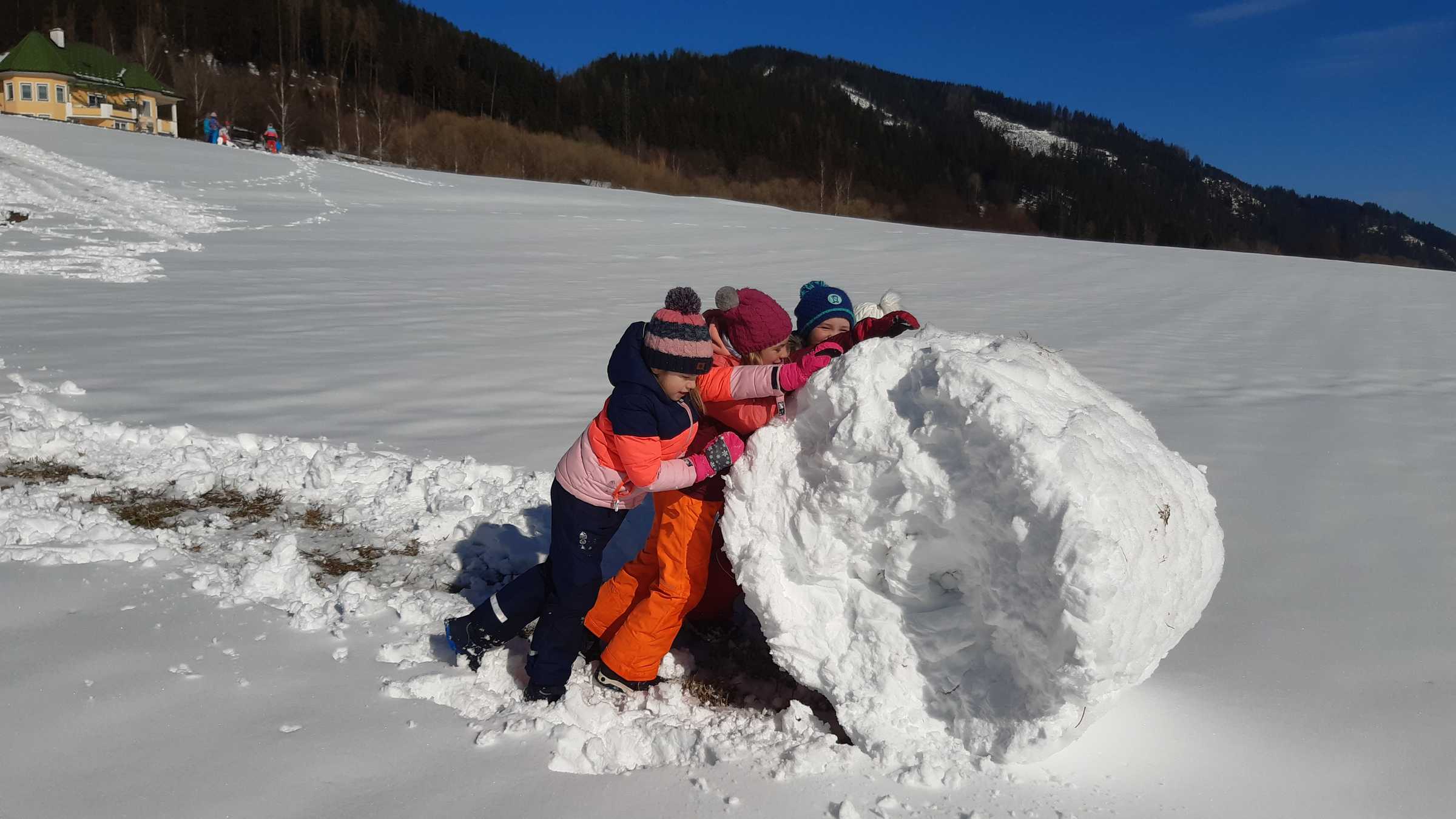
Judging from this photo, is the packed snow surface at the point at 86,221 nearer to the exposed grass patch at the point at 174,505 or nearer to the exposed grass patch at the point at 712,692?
the exposed grass patch at the point at 174,505

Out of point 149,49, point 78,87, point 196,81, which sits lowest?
point 78,87

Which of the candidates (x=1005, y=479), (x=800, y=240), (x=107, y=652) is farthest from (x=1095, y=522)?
(x=800, y=240)

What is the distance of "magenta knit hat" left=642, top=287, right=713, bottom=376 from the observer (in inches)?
111

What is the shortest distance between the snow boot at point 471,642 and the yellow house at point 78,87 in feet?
155

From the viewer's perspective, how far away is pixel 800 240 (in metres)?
20.5

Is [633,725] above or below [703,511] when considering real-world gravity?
below

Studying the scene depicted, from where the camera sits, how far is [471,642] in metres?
3.16

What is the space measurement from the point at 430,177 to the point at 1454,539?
32002 mm

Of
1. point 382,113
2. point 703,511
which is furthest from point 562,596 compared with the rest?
point 382,113

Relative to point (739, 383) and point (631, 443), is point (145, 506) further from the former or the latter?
point (739, 383)

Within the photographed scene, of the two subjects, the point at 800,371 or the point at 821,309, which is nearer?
the point at 800,371

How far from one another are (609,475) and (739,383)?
547 millimetres

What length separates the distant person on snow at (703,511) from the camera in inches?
118

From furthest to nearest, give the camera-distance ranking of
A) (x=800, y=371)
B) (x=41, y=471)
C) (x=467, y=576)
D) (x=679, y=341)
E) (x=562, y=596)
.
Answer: (x=41, y=471) < (x=467, y=576) < (x=562, y=596) < (x=800, y=371) < (x=679, y=341)
